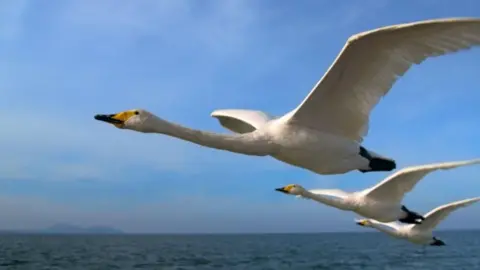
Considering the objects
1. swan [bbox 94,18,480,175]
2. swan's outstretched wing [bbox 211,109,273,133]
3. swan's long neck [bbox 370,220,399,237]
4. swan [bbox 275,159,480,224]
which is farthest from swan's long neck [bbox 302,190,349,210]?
swan [bbox 94,18,480,175]

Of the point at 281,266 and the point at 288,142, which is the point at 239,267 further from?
the point at 288,142

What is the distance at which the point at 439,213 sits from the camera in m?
26.8

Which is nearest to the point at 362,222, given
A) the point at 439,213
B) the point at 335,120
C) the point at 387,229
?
the point at 387,229

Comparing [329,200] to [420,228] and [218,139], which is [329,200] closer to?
[420,228]

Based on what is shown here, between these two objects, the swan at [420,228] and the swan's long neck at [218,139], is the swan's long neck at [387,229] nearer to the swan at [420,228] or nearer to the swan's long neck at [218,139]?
the swan at [420,228]

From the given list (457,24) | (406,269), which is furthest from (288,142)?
(406,269)

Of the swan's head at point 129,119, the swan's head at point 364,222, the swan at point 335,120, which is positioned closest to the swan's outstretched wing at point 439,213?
the swan's head at point 364,222

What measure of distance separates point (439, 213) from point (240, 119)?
48.5 feet

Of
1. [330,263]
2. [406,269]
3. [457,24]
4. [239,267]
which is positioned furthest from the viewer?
[330,263]

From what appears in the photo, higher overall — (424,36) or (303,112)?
(424,36)

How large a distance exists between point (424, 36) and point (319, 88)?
77.6 inches

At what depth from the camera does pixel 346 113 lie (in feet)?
39.4

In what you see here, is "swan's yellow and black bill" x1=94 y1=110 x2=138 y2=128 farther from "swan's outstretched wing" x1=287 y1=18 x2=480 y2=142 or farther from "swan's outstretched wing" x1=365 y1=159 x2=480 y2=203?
"swan's outstretched wing" x1=365 y1=159 x2=480 y2=203

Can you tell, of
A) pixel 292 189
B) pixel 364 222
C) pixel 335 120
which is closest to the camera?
pixel 335 120
